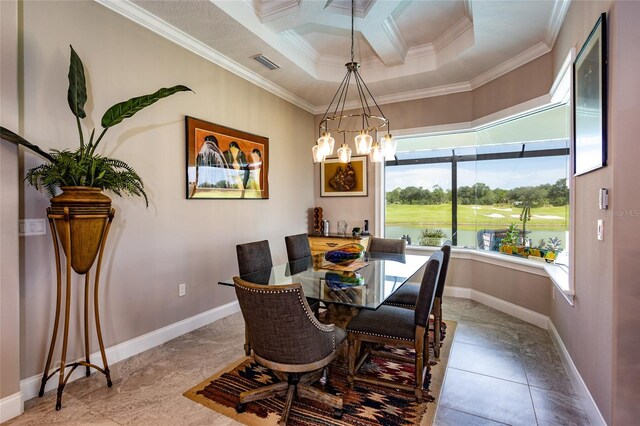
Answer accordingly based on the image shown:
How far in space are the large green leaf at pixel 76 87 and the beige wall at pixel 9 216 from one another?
28 cm

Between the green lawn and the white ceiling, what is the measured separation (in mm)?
1651

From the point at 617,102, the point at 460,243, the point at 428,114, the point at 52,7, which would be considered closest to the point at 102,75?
the point at 52,7

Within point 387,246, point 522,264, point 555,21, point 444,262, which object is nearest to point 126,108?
point 444,262

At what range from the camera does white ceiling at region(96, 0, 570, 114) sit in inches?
109

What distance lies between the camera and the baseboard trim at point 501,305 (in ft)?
10.9

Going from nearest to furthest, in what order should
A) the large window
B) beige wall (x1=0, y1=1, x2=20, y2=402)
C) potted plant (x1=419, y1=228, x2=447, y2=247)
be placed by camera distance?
1. beige wall (x1=0, y1=1, x2=20, y2=402)
2. the large window
3. potted plant (x1=419, y1=228, x2=447, y2=247)

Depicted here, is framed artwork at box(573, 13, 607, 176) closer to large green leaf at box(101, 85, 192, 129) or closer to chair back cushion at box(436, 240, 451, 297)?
chair back cushion at box(436, 240, 451, 297)

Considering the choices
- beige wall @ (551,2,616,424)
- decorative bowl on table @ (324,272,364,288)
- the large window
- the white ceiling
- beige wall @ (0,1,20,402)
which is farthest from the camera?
the large window

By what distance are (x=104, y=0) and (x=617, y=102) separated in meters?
3.52

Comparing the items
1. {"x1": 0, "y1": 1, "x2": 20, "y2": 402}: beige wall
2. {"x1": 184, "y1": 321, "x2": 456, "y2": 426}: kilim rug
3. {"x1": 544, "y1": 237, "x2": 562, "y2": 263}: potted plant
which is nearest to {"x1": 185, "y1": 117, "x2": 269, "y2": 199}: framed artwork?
{"x1": 0, "y1": 1, "x2": 20, "y2": 402}: beige wall

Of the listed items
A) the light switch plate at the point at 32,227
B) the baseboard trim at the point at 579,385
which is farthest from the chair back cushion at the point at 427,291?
the light switch plate at the point at 32,227

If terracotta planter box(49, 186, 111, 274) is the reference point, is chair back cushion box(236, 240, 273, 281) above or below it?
below

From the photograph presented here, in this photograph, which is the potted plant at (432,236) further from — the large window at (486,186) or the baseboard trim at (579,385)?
the baseboard trim at (579,385)

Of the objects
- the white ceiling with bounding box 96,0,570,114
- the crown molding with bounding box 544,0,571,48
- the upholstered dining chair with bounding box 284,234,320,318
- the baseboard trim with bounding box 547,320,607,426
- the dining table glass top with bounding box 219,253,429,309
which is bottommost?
the baseboard trim with bounding box 547,320,607,426
